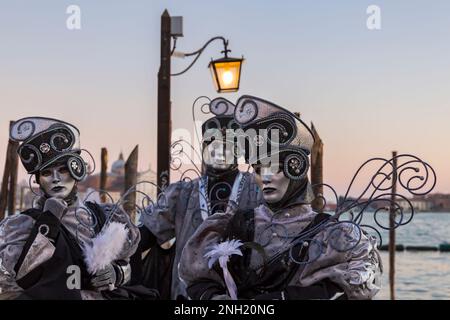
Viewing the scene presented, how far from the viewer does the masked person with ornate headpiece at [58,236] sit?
112 inches

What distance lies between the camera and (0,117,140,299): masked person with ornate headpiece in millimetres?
2840

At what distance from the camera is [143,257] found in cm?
390

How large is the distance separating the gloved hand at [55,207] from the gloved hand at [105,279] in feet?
1.06

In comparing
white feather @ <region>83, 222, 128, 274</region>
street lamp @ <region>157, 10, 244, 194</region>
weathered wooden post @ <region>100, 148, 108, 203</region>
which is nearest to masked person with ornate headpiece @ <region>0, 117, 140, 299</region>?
white feather @ <region>83, 222, 128, 274</region>

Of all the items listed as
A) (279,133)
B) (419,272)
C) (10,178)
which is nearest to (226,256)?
(279,133)

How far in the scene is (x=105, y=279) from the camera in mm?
2984

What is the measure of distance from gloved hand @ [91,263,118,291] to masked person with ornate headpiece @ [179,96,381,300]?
422 mm

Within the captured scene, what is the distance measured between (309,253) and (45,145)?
1.35 metres

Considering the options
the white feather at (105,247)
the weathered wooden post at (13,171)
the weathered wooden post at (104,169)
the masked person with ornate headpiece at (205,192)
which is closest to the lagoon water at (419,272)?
the weathered wooden post at (104,169)

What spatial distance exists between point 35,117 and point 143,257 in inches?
45.7

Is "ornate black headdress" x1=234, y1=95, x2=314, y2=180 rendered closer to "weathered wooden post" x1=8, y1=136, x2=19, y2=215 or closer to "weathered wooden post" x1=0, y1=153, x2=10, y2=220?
"weathered wooden post" x1=8, y1=136, x2=19, y2=215

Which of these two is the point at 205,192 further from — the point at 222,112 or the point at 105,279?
the point at 105,279

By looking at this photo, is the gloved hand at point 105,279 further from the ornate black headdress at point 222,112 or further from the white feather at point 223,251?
the ornate black headdress at point 222,112
